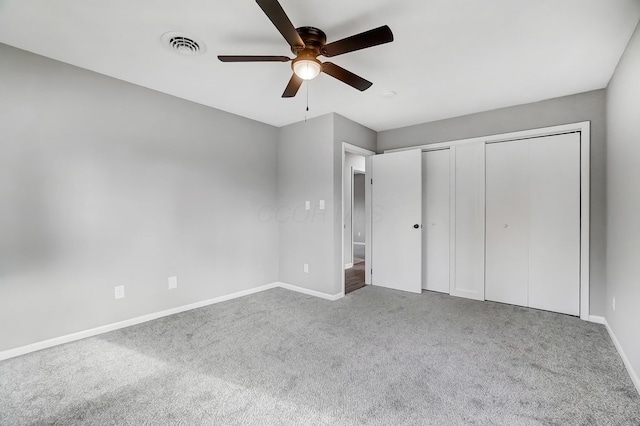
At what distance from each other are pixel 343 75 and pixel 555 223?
2934 mm

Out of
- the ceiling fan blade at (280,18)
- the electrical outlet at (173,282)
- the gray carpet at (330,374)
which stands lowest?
the gray carpet at (330,374)

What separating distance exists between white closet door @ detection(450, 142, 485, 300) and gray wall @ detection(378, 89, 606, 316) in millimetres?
268

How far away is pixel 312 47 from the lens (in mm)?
1940

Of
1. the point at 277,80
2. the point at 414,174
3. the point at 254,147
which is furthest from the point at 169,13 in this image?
the point at 414,174

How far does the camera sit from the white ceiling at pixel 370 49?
5.89ft

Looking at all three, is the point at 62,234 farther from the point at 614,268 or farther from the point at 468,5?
the point at 614,268

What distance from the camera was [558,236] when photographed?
3.18 meters

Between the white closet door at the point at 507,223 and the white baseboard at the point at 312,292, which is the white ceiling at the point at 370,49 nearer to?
the white closet door at the point at 507,223

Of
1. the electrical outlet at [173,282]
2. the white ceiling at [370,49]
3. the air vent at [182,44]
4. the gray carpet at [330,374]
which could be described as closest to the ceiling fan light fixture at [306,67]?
the white ceiling at [370,49]

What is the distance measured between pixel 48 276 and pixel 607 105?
5368 millimetres

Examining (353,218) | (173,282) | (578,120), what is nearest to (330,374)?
(173,282)

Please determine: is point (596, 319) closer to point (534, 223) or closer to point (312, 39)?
point (534, 223)

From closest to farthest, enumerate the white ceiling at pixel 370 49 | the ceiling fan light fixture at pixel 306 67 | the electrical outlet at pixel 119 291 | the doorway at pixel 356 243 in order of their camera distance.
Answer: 1. the white ceiling at pixel 370 49
2. the ceiling fan light fixture at pixel 306 67
3. the electrical outlet at pixel 119 291
4. the doorway at pixel 356 243

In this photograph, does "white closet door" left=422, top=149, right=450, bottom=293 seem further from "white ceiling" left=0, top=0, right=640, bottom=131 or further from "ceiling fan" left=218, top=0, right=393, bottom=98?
"ceiling fan" left=218, top=0, right=393, bottom=98
